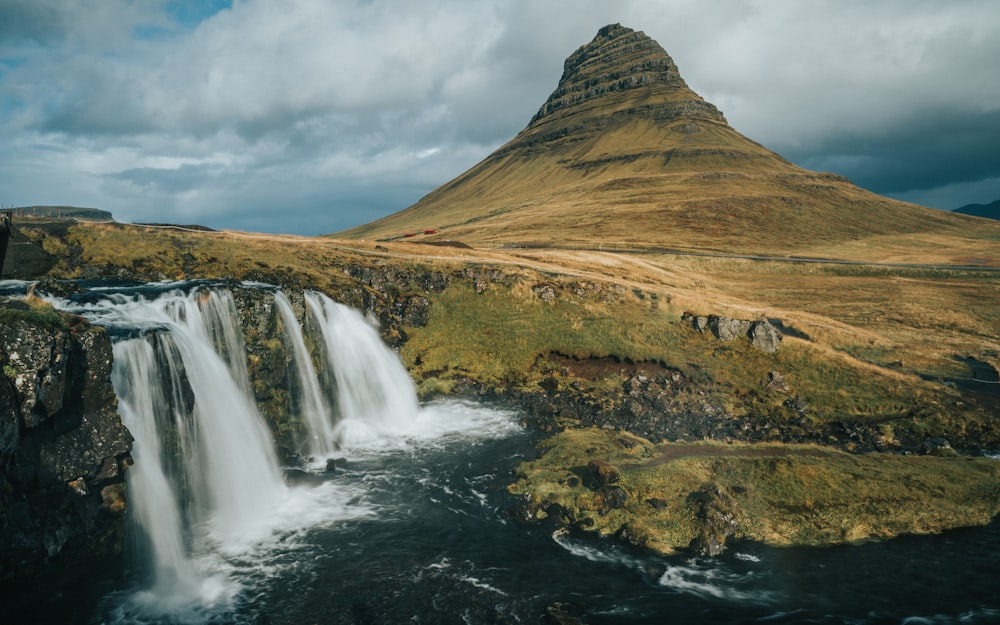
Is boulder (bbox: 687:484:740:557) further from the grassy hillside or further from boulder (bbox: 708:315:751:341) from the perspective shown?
boulder (bbox: 708:315:751:341)

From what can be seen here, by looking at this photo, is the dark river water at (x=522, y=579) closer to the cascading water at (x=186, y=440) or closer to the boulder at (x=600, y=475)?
the cascading water at (x=186, y=440)

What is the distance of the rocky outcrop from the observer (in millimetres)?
49594

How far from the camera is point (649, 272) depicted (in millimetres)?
88250

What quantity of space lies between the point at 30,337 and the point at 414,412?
26.7 metres

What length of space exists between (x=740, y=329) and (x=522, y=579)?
39.2 m

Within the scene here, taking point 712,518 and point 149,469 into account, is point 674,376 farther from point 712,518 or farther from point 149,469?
point 149,469

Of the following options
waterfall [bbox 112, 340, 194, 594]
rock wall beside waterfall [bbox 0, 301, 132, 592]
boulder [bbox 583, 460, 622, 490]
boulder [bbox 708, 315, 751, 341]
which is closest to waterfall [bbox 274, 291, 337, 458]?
waterfall [bbox 112, 340, 194, 594]

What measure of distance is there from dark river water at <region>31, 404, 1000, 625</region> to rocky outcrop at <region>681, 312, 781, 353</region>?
25231 mm

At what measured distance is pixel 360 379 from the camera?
42.8 meters

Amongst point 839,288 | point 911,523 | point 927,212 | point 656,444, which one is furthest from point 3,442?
point 927,212

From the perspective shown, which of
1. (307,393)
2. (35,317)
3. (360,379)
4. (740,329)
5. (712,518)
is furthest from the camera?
(740,329)

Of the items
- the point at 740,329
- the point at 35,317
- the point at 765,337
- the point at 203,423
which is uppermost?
the point at 35,317

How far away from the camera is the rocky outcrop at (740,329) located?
4959cm

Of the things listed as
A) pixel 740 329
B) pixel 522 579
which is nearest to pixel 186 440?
pixel 522 579
